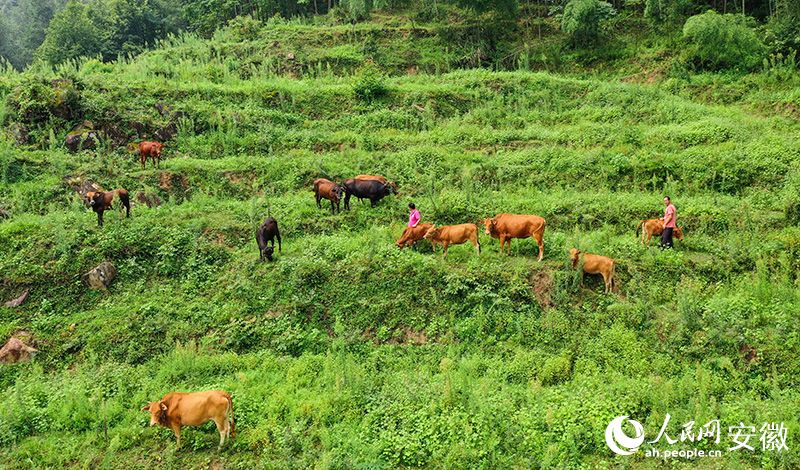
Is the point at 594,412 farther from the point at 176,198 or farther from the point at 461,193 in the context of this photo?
the point at 176,198

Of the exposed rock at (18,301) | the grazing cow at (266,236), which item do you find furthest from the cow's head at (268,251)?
the exposed rock at (18,301)

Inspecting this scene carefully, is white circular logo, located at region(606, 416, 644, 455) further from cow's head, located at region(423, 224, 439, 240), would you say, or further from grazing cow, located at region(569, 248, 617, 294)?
cow's head, located at region(423, 224, 439, 240)

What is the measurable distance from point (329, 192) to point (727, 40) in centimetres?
2121

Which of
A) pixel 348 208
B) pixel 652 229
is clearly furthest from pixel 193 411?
pixel 652 229

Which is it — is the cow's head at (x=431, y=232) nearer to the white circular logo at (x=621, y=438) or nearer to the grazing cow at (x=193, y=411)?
the white circular logo at (x=621, y=438)

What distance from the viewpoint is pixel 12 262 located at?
1188 cm

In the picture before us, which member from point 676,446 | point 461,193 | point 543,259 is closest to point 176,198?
point 461,193

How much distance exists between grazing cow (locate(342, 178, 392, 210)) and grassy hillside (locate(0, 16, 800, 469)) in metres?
0.51

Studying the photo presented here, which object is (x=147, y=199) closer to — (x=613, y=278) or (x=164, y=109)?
(x=164, y=109)

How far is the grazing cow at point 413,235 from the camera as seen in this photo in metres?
12.5

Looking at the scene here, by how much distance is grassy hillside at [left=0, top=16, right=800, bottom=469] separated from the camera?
26.7ft

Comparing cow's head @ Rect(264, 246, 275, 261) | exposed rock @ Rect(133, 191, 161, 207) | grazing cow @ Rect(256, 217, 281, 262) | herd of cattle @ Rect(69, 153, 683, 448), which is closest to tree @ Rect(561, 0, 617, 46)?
herd of cattle @ Rect(69, 153, 683, 448)

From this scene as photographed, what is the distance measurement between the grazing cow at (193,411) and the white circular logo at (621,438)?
6.35 m

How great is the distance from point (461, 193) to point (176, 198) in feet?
30.5
